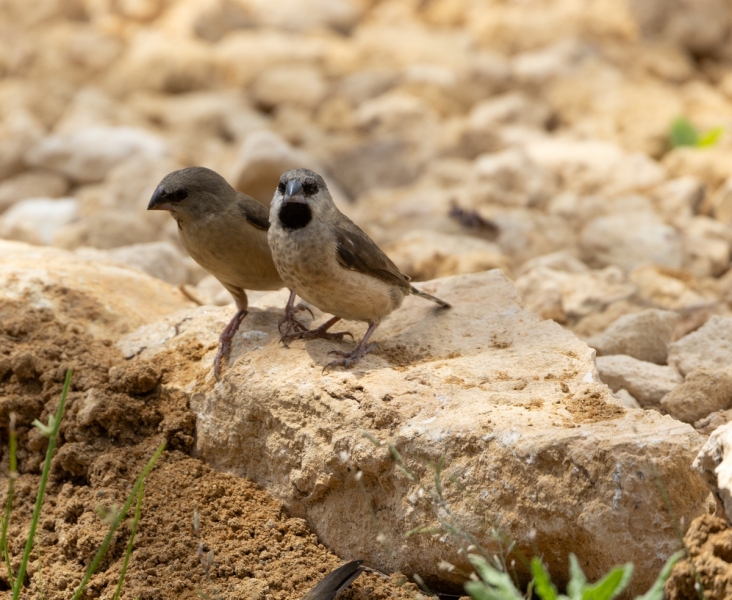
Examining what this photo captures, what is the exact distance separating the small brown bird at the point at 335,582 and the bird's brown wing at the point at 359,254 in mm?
1374

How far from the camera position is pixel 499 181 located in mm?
8672

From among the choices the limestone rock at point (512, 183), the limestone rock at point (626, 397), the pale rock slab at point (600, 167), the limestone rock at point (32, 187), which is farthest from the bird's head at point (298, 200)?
the limestone rock at point (32, 187)

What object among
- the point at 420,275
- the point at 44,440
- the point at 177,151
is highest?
the point at 44,440

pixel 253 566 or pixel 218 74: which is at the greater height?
pixel 253 566

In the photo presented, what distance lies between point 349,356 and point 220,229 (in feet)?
3.18

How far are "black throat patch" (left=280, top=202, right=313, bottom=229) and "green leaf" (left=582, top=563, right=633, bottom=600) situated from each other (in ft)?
7.04

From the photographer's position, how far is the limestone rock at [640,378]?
4488 mm

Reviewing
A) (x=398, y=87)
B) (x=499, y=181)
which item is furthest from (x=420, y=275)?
(x=398, y=87)

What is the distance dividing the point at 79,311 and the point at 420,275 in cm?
291

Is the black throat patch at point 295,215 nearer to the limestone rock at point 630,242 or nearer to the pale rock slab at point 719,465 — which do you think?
the pale rock slab at point 719,465

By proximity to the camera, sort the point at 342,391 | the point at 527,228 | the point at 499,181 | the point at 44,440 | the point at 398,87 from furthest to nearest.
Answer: the point at 398,87 → the point at 499,181 → the point at 527,228 → the point at 44,440 → the point at 342,391

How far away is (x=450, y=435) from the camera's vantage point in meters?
3.28

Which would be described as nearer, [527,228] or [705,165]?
[527,228]

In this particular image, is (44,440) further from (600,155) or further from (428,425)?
(600,155)
